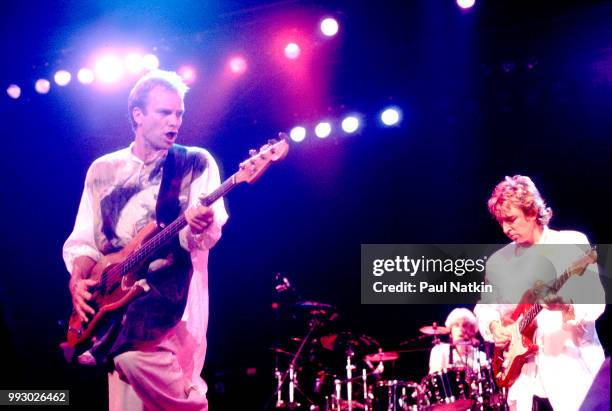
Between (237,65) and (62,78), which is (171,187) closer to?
(237,65)

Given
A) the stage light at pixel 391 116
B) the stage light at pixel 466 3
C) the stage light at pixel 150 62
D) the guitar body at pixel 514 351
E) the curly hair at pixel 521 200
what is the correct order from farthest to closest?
the stage light at pixel 391 116
the stage light at pixel 150 62
the stage light at pixel 466 3
the curly hair at pixel 521 200
the guitar body at pixel 514 351

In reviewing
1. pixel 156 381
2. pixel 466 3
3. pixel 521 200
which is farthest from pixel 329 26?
pixel 156 381

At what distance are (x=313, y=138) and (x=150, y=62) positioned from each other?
153cm

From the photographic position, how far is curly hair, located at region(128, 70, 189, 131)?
5344mm

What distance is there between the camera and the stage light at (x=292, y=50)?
18.9 feet

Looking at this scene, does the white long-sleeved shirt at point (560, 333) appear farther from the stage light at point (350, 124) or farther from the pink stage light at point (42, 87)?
the pink stage light at point (42, 87)

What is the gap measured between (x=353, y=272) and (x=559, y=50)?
2511mm

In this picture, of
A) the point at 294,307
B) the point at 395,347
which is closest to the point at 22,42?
the point at 294,307

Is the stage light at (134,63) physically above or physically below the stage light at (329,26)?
below

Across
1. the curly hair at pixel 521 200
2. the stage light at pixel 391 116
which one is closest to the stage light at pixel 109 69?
the stage light at pixel 391 116

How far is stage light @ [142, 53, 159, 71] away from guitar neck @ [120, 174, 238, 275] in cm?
158

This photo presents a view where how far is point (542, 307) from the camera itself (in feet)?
13.1

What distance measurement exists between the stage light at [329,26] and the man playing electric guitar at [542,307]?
2.04 m

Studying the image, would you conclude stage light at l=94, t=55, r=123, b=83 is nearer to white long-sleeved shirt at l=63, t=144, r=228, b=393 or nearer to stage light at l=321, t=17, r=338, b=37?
white long-sleeved shirt at l=63, t=144, r=228, b=393
